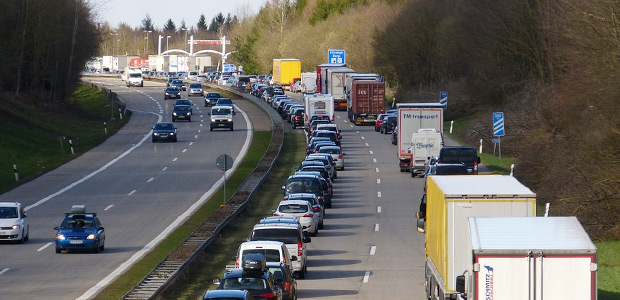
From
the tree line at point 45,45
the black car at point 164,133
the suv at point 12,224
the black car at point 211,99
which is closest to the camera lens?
the suv at point 12,224

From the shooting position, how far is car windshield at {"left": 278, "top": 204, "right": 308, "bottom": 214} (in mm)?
35375

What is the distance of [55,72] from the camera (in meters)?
93.1

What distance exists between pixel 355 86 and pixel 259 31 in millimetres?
93384

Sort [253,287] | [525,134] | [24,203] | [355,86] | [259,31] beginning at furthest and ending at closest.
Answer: [259,31] < [355,86] < [525,134] < [24,203] < [253,287]

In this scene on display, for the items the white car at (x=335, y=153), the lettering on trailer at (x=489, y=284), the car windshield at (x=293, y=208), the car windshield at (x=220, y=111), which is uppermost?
the car windshield at (x=220, y=111)

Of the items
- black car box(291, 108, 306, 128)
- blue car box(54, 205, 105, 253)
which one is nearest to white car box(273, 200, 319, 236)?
blue car box(54, 205, 105, 253)

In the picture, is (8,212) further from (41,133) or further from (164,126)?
(164,126)

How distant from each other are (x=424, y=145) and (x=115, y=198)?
14.3 metres

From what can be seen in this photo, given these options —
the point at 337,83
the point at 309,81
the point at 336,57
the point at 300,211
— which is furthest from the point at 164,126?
the point at 309,81

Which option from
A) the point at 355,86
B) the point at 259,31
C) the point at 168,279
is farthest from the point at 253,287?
the point at 259,31

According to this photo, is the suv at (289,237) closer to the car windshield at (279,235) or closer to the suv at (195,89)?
the car windshield at (279,235)

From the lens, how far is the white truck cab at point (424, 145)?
51438mm

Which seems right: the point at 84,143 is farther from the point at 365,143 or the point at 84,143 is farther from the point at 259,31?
the point at 259,31

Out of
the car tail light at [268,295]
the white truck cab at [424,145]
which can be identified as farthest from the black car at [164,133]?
A: the car tail light at [268,295]
